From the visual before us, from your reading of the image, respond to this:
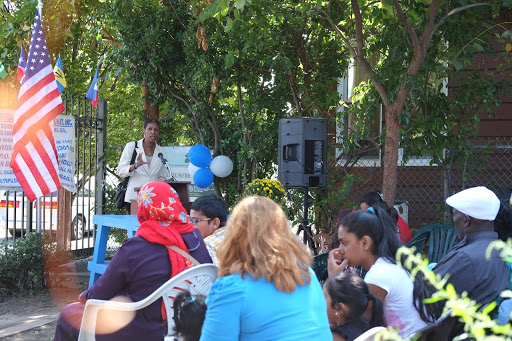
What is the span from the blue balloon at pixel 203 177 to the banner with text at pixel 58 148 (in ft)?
6.16

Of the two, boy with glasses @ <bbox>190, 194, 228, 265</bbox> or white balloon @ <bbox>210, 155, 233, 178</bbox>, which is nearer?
boy with glasses @ <bbox>190, 194, 228, 265</bbox>

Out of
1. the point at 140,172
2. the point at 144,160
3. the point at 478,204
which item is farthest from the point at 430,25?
the point at 140,172

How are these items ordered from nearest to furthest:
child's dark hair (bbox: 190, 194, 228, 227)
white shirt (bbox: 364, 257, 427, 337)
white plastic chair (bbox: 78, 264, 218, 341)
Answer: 1. white shirt (bbox: 364, 257, 427, 337)
2. white plastic chair (bbox: 78, 264, 218, 341)
3. child's dark hair (bbox: 190, 194, 228, 227)

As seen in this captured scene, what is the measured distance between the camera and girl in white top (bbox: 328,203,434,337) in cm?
315

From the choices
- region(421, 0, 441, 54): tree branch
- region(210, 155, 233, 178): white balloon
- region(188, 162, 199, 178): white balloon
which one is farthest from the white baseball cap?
region(188, 162, 199, 178): white balloon

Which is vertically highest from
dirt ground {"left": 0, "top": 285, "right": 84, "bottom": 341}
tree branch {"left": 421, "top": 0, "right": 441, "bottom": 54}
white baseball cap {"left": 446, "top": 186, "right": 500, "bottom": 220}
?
tree branch {"left": 421, "top": 0, "right": 441, "bottom": 54}

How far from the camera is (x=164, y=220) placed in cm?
372

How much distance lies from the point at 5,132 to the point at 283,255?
21.2ft

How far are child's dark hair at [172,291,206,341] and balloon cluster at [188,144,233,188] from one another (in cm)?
656

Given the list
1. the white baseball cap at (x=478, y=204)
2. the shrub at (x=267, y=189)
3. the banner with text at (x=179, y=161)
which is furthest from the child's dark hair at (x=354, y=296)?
the banner with text at (x=179, y=161)

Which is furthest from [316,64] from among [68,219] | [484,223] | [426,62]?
[484,223]

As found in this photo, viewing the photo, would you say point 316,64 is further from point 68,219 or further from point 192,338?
point 192,338

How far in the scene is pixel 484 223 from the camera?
357 cm

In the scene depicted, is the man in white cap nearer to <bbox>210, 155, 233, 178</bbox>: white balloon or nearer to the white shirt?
the white shirt
